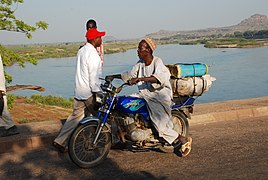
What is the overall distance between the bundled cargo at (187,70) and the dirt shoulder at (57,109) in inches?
83.7

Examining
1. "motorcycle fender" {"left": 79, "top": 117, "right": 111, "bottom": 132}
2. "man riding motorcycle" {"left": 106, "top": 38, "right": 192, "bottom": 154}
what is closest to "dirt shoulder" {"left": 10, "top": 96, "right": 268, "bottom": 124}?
"man riding motorcycle" {"left": 106, "top": 38, "right": 192, "bottom": 154}

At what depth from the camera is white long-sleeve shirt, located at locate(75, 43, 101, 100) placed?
15.3 feet

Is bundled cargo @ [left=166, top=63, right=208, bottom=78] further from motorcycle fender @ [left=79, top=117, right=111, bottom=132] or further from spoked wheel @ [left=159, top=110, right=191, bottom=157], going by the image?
motorcycle fender @ [left=79, top=117, right=111, bottom=132]

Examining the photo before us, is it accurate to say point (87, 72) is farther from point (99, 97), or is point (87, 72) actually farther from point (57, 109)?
point (57, 109)

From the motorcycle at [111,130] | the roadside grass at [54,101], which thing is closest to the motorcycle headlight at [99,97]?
the motorcycle at [111,130]

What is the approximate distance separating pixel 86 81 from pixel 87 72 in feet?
0.39

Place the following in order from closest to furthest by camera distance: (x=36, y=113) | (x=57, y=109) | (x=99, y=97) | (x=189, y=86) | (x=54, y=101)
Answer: (x=99, y=97) → (x=189, y=86) → (x=36, y=113) → (x=57, y=109) → (x=54, y=101)

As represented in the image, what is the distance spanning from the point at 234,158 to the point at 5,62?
6.94 m

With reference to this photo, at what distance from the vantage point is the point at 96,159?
4.64 metres

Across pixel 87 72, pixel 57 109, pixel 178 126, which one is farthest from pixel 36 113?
pixel 87 72

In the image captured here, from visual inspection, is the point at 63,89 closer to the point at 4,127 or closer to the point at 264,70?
the point at 264,70

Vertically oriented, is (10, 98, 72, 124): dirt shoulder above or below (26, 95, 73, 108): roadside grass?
above

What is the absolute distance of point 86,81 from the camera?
4.75 metres

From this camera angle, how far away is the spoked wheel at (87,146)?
14.5ft
